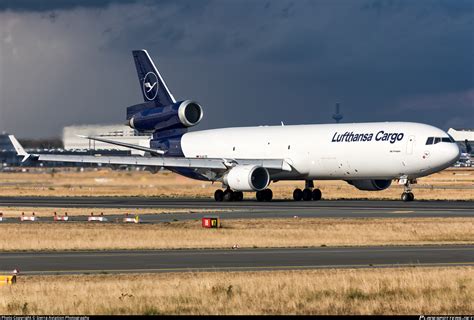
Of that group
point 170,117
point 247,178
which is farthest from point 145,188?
point 247,178

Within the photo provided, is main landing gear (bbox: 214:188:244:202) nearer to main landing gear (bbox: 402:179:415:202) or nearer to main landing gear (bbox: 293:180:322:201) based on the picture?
main landing gear (bbox: 293:180:322:201)

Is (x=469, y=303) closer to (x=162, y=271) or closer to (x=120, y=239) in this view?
(x=162, y=271)

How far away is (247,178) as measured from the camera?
236ft

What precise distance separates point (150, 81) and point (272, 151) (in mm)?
14116

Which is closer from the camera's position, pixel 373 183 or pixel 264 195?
pixel 264 195

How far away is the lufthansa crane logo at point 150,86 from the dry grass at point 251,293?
5768cm

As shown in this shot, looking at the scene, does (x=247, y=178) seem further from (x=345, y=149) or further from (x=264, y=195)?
(x=345, y=149)

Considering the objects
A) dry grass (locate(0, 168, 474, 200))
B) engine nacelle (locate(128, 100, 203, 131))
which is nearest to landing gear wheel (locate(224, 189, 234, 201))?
dry grass (locate(0, 168, 474, 200))

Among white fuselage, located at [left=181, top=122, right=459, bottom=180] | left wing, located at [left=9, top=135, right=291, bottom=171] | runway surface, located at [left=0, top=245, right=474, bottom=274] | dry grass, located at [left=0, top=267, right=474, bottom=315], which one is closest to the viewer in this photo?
dry grass, located at [left=0, top=267, right=474, bottom=315]

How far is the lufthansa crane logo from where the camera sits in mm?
85812

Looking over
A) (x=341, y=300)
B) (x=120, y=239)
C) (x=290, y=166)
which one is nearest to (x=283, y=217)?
(x=120, y=239)

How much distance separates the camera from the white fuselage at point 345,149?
2726 inches

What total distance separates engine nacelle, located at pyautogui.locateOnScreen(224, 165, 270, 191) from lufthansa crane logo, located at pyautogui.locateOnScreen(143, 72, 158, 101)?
14.5 m

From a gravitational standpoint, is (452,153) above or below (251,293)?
above
